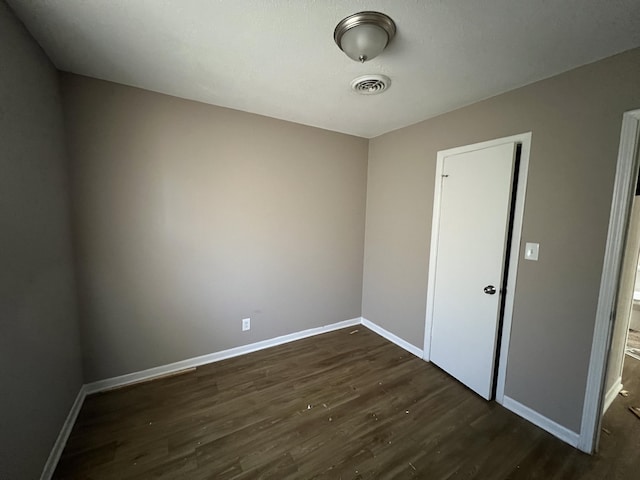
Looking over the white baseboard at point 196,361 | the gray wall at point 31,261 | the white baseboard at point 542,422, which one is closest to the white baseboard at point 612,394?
the white baseboard at point 542,422

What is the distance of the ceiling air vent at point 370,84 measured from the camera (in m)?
1.72

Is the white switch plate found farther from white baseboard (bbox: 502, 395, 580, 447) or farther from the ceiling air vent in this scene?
the ceiling air vent

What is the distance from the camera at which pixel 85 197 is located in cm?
185

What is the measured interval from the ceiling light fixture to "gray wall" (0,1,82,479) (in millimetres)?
1560

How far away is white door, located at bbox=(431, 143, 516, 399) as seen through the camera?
1924 millimetres

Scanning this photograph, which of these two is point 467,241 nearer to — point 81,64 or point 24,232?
point 24,232

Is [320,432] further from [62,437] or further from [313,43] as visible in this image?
[313,43]

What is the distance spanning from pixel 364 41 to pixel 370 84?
54 centimetres

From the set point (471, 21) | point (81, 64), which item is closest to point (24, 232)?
point (81, 64)

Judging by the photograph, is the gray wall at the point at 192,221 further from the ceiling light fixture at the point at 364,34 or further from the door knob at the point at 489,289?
the door knob at the point at 489,289

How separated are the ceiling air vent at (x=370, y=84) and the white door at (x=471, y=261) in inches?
36.4

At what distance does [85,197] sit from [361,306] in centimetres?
304

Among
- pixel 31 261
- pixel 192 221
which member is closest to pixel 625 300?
pixel 192 221

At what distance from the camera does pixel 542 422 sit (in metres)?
1.76
